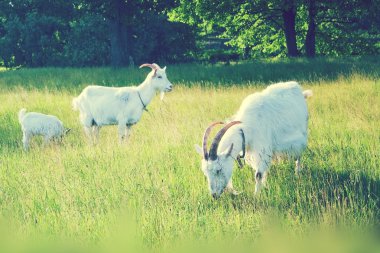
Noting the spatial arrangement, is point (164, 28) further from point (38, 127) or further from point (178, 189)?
point (178, 189)

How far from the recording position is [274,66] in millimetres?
17422

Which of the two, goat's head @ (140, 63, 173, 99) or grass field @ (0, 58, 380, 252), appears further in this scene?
goat's head @ (140, 63, 173, 99)

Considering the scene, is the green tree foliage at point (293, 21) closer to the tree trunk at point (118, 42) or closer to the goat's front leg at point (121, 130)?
the tree trunk at point (118, 42)

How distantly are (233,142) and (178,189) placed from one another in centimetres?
82

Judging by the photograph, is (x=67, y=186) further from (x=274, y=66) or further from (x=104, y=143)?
(x=274, y=66)

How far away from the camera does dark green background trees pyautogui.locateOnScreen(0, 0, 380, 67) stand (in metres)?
22.1

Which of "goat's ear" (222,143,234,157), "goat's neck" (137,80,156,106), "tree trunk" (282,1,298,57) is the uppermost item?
"tree trunk" (282,1,298,57)

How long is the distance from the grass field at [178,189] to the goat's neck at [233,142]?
46cm

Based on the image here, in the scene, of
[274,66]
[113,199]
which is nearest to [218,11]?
[274,66]

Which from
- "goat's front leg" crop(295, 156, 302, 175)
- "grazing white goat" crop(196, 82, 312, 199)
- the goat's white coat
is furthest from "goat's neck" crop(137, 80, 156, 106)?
"goat's front leg" crop(295, 156, 302, 175)

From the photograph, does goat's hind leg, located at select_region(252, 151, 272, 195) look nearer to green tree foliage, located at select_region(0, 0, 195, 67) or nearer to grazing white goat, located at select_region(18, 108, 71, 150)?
grazing white goat, located at select_region(18, 108, 71, 150)

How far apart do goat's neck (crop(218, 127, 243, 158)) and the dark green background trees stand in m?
16.3

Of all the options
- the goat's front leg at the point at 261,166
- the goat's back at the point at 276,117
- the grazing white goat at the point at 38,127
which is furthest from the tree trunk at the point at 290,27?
the goat's front leg at the point at 261,166

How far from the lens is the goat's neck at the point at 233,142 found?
4.87 meters
